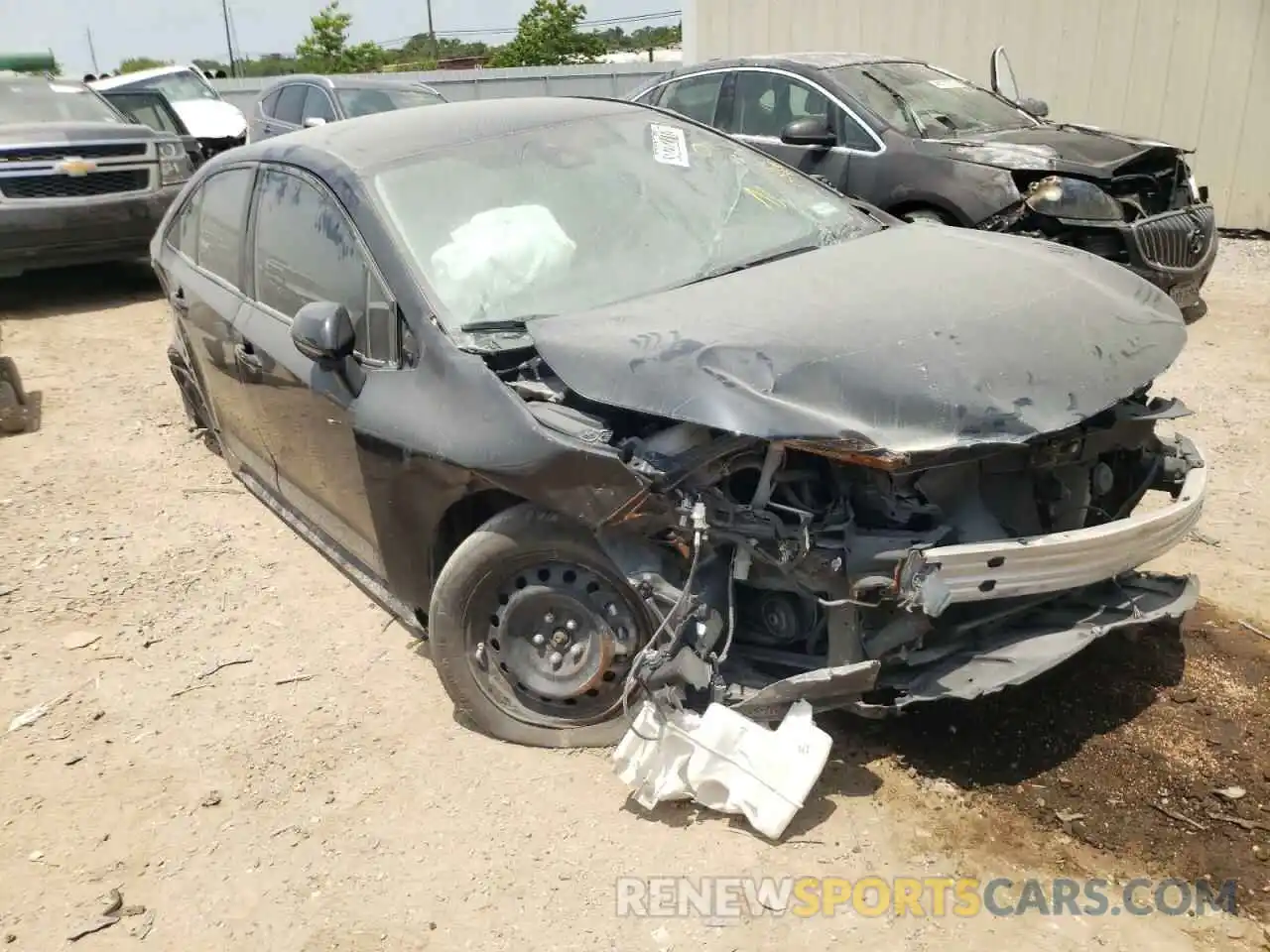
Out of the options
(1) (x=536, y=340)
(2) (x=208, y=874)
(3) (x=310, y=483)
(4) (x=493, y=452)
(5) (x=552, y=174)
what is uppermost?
(5) (x=552, y=174)

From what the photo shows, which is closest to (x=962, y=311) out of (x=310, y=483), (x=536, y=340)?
(x=536, y=340)

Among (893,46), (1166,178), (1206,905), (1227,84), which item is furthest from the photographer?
(893,46)

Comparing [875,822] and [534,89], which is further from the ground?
[534,89]

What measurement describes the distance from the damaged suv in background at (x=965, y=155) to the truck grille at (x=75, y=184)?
4.88 metres

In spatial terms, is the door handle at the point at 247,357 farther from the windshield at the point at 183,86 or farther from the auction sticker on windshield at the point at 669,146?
the windshield at the point at 183,86

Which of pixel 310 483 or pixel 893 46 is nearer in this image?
pixel 310 483

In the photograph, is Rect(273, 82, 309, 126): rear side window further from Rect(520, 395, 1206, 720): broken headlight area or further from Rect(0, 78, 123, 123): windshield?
Rect(520, 395, 1206, 720): broken headlight area

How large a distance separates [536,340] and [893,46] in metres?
10.7

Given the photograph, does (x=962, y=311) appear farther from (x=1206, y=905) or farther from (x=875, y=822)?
(x=1206, y=905)

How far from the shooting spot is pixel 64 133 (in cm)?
906

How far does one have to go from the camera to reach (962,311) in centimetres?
291

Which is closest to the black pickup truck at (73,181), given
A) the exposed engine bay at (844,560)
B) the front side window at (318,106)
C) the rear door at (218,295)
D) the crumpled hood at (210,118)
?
the front side window at (318,106)

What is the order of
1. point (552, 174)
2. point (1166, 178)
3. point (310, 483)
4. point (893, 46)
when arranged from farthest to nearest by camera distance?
point (893, 46), point (1166, 178), point (310, 483), point (552, 174)

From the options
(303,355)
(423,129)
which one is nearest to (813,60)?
(423,129)
